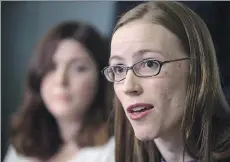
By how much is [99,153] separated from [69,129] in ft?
0.42

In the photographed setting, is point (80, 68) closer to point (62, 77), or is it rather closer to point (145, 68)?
point (62, 77)

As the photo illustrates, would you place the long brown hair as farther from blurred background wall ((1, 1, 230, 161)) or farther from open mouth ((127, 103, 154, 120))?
open mouth ((127, 103, 154, 120))

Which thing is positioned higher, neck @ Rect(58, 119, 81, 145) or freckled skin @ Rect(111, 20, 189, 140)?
freckled skin @ Rect(111, 20, 189, 140)

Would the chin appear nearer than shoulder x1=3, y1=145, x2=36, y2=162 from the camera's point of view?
Yes

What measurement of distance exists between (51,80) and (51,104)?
0.08 metres

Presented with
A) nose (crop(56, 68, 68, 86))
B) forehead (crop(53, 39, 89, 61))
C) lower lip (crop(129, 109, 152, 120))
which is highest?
forehead (crop(53, 39, 89, 61))

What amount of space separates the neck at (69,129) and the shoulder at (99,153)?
2.2 inches

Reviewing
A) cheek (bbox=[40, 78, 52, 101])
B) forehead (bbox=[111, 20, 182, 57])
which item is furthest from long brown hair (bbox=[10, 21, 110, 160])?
forehead (bbox=[111, 20, 182, 57])

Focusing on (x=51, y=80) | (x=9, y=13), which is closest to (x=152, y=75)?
(x=51, y=80)

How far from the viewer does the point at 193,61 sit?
3.20 ft

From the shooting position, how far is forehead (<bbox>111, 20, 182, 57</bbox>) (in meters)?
0.99

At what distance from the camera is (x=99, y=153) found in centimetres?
117

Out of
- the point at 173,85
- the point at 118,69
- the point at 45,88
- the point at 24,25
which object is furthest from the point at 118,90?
the point at 24,25

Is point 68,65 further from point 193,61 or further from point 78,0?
point 193,61
